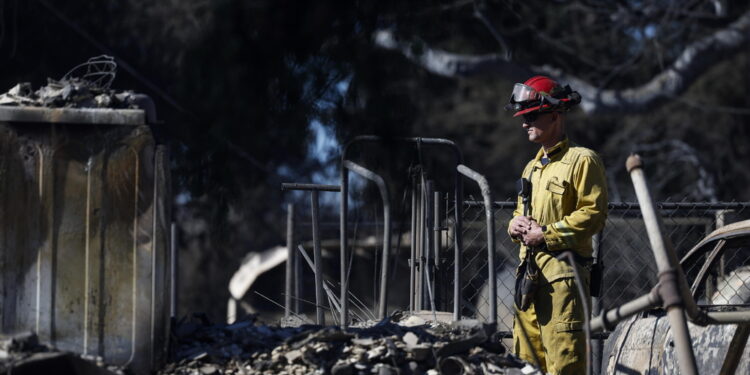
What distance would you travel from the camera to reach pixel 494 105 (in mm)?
22938

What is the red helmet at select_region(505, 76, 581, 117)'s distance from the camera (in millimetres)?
5395

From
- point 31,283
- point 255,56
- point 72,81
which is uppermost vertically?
point 255,56

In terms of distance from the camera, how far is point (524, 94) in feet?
17.8

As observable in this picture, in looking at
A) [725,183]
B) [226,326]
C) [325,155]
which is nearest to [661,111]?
[725,183]

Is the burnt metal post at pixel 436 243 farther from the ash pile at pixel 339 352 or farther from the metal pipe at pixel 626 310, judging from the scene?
the metal pipe at pixel 626 310

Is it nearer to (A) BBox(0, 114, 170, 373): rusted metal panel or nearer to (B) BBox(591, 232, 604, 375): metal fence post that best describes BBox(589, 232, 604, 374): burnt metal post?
(B) BBox(591, 232, 604, 375): metal fence post

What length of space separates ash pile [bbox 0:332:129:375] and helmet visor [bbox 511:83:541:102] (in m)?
2.37

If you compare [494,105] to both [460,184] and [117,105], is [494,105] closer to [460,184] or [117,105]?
[460,184]

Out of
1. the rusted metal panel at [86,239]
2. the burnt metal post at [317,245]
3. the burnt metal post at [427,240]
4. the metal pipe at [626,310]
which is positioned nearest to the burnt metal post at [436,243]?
the burnt metal post at [427,240]

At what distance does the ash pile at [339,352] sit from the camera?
4.20 meters

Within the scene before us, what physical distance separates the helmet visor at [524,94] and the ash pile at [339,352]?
53.4 inches

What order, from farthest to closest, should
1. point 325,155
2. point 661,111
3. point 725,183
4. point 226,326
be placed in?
point 661,111 → point 725,183 → point 325,155 → point 226,326

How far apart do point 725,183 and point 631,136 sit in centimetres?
234

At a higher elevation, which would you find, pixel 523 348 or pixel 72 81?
pixel 72 81
